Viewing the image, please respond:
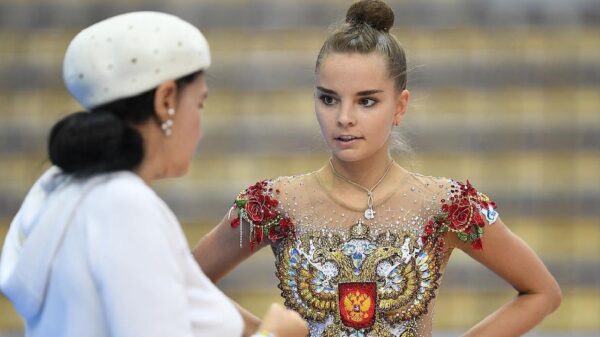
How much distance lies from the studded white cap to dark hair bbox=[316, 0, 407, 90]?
0.75 meters

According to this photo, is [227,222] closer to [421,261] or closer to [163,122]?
[421,261]

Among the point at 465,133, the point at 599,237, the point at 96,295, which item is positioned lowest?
the point at 599,237

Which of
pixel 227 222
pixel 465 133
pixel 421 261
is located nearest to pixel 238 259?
pixel 227 222

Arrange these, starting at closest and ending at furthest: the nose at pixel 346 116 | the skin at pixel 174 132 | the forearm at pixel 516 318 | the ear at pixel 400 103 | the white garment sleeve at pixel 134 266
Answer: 1. the white garment sleeve at pixel 134 266
2. the skin at pixel 174 132
3. the nose at pixel 346 116
4. the ear at pixel 400 103
5. the forearm at pixel 516 318

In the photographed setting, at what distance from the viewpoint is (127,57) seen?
171 cm

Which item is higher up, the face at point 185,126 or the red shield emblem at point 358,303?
the face at point 185,126

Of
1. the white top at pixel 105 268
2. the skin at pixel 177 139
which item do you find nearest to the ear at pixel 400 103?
the skin at pixel 177 139

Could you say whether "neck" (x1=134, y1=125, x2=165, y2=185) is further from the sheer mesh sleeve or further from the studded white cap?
the sheer mesh sleeve

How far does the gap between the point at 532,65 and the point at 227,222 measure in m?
4.20

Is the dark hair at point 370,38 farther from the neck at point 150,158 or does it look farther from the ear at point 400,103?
the neck at point 150,158

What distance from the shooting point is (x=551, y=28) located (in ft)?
21.4

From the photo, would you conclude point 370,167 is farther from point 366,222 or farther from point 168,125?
point 168,125

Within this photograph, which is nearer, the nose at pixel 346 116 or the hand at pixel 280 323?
the hand at pixel 280 323

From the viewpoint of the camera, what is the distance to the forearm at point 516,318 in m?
2.59
